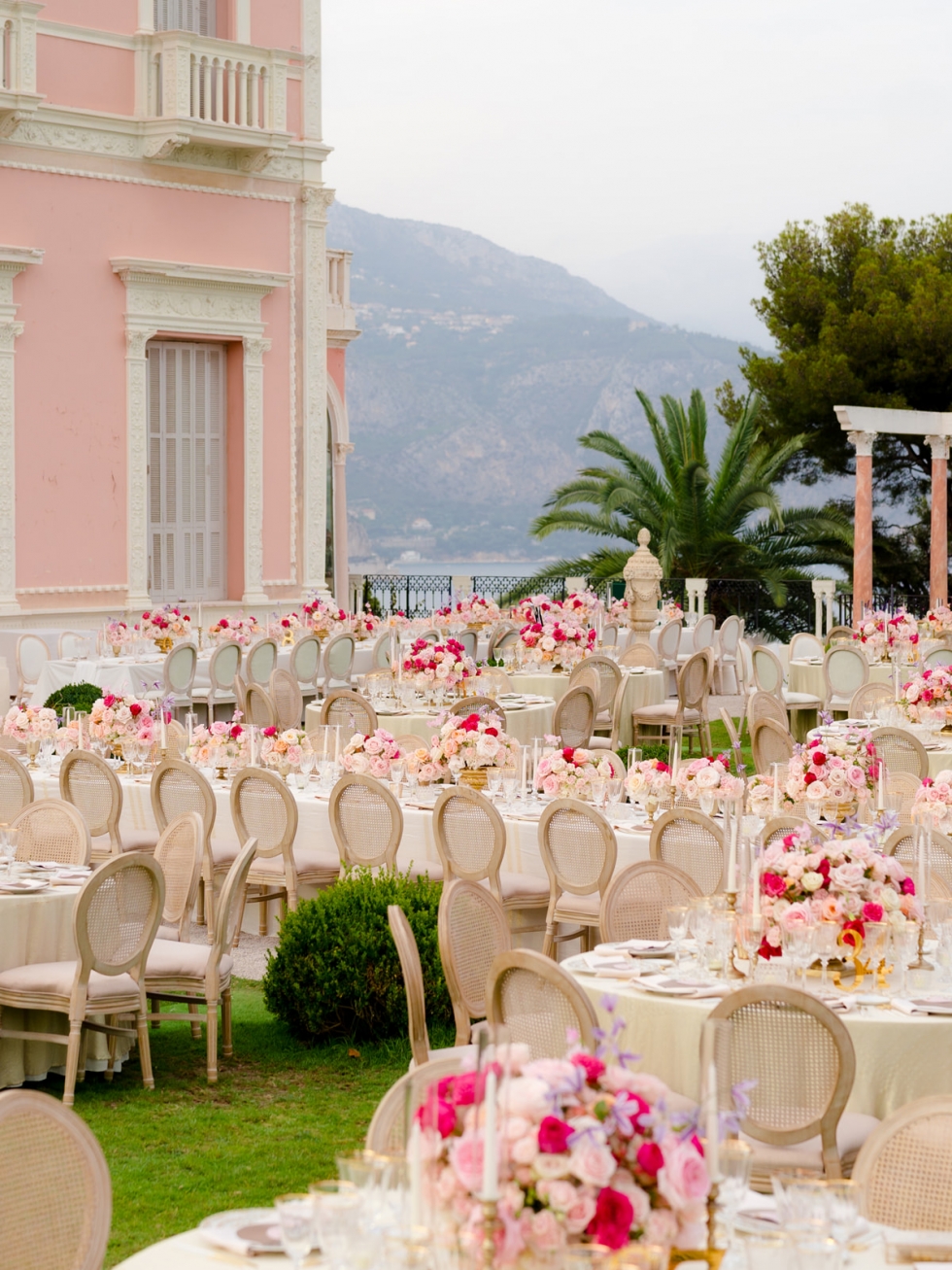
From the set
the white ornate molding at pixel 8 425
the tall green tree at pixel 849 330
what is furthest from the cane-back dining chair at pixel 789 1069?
the tall green tree at pixel 849 330

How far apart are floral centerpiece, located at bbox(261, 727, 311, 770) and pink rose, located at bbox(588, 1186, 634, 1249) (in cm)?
643

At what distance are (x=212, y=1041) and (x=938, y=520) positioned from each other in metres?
18.7

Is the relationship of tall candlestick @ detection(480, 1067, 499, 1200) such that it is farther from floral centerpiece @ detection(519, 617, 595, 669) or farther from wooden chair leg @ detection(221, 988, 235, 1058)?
floral centerpiece @ detection(519, 617, 595, 669)

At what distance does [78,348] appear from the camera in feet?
57.5

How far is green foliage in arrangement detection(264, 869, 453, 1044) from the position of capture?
22.1 feet

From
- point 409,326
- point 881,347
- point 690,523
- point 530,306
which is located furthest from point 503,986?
point 530,306

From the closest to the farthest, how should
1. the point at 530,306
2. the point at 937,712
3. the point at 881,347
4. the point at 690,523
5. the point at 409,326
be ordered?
the point at 937,712 → the point at 690,523 → the point at 881,347 → the point at 409,326 → the point at 530,306

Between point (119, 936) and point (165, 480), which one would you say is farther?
point (165, 480)

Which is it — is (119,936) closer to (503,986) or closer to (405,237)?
(503,986)

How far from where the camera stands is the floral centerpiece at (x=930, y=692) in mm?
10586

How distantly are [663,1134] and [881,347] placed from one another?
83.7ft

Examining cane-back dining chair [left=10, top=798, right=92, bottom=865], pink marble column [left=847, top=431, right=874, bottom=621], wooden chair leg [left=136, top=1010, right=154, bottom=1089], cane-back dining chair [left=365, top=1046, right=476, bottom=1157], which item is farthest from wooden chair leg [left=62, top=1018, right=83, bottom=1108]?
pink marble column [left=847, top=431, right=874, bottom=621]

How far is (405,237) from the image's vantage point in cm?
Answer: 11881

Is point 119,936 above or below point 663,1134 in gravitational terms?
below
